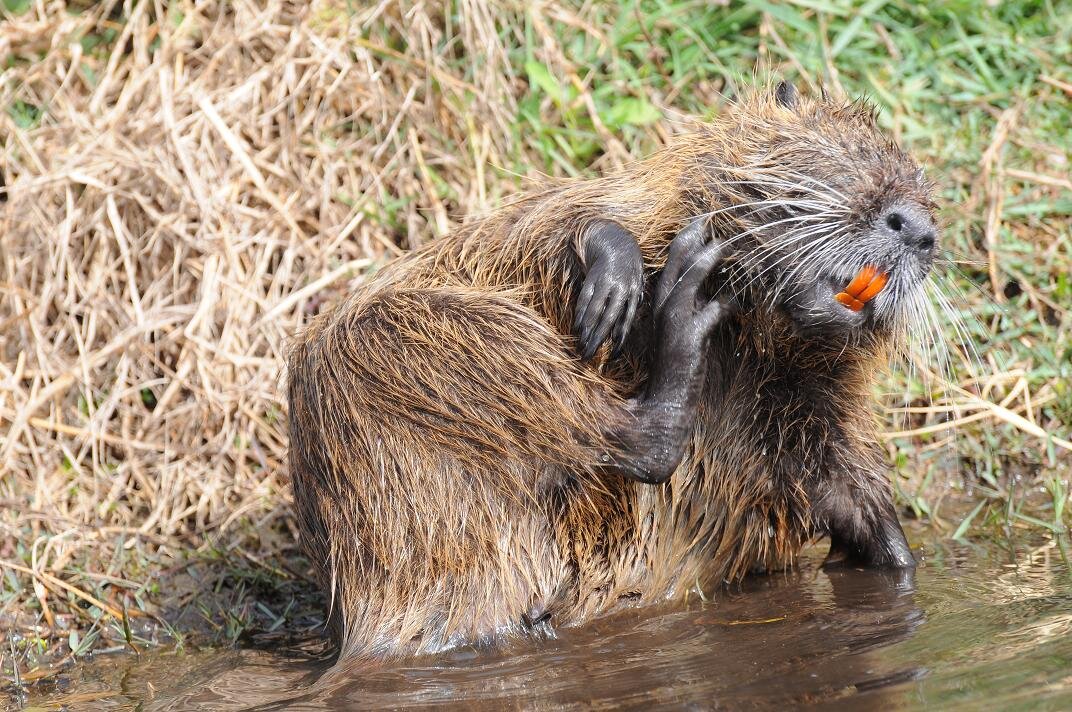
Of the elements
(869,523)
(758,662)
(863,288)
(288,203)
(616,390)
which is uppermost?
(288,203)

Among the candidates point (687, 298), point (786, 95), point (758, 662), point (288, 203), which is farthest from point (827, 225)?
point (288, 203)

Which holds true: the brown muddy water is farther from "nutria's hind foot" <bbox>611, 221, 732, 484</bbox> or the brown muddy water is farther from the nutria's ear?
the nutria's ear

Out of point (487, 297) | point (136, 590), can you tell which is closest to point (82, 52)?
point (136, 590)

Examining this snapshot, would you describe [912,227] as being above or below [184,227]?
below

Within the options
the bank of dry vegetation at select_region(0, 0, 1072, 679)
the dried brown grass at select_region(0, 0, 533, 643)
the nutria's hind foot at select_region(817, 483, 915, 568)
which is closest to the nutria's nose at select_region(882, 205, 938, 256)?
the nutria's hind foot at select_region(817, 483, 915, 568)

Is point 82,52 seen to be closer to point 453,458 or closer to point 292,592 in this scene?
point 292,592

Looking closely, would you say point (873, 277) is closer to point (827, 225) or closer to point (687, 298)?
point (827, 225)
